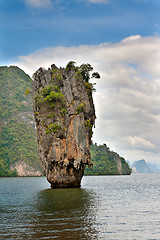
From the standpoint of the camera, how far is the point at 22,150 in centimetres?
16062

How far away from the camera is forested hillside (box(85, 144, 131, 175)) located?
551 ft

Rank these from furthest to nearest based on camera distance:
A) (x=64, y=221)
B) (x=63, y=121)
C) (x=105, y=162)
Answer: (x=105, y=162) → (x=63, y=121) → (x=64, y=221)

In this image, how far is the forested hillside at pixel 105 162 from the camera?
551 ft

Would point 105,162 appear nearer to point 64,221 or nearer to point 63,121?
point 63,121

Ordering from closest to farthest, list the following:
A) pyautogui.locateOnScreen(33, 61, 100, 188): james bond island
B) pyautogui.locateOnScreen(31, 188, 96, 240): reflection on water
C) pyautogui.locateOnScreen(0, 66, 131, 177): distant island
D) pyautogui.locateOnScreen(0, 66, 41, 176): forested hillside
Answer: pyautogui.locateOnScreen(31, 188, 96, 240): reflection on water
pyautogui.locateOnScreen(33, 61, 100, 188): james bond island
pyautogui.locateOnScreen(0, 66, 131, 177): distant island
pyautogui.locateOnScreen(0, 66, 41, 176): forested hillside

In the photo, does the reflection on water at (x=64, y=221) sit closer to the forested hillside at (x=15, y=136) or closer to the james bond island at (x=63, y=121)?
the james bond island at (x=63, y=121)

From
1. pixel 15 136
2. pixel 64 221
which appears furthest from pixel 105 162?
pixel 64 221

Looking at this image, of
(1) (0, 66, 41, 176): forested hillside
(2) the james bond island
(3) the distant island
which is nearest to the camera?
(2) the james bond island

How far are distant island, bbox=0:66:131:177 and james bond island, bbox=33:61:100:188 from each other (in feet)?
321

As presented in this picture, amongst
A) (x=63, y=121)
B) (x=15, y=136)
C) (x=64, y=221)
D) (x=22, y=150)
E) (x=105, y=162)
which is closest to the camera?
(x=64, y=221)

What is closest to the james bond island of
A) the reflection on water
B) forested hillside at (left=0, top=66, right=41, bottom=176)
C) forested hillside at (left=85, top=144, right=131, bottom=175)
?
the reflection on water

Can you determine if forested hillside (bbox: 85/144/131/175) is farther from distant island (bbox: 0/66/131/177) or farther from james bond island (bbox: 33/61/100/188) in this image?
james bond island (bbox: 33/61/100/188)

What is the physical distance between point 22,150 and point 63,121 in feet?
389

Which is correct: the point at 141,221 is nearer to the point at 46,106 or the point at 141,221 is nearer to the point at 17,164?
the point at 46,106
